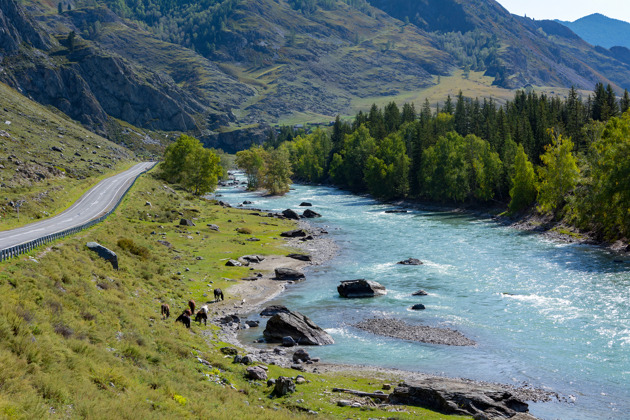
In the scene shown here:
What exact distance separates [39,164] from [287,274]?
6486 centimetres

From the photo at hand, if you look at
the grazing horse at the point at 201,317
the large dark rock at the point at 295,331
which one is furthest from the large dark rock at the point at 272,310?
the grazing horse at the point at 201,317

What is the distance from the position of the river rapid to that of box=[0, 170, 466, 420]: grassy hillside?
7.52 metres

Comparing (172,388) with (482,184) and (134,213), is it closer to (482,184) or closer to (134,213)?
(134,213)

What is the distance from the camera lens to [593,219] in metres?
79.1

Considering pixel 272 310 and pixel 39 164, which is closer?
pixel 272 310

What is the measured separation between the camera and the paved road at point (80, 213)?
43906mm

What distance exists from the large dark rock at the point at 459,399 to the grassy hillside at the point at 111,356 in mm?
871

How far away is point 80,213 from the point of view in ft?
219

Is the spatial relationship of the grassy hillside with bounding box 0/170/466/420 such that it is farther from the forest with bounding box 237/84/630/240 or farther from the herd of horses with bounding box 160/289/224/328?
the forest with bounding box 237/84/630/240

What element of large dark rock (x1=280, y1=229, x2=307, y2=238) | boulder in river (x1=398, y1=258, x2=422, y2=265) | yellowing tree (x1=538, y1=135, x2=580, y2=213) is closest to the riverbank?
boulder in river (x1=398, y1=258, x2=422, y2=265)

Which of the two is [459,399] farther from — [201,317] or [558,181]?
[558,181]

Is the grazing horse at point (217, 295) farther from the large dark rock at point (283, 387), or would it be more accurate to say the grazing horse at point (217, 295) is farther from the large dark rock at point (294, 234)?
the large dark rock at point (294, 234)

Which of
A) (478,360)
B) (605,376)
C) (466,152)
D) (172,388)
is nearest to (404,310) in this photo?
(478,360)

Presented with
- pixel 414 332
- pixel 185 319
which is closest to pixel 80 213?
pixel 185 319
